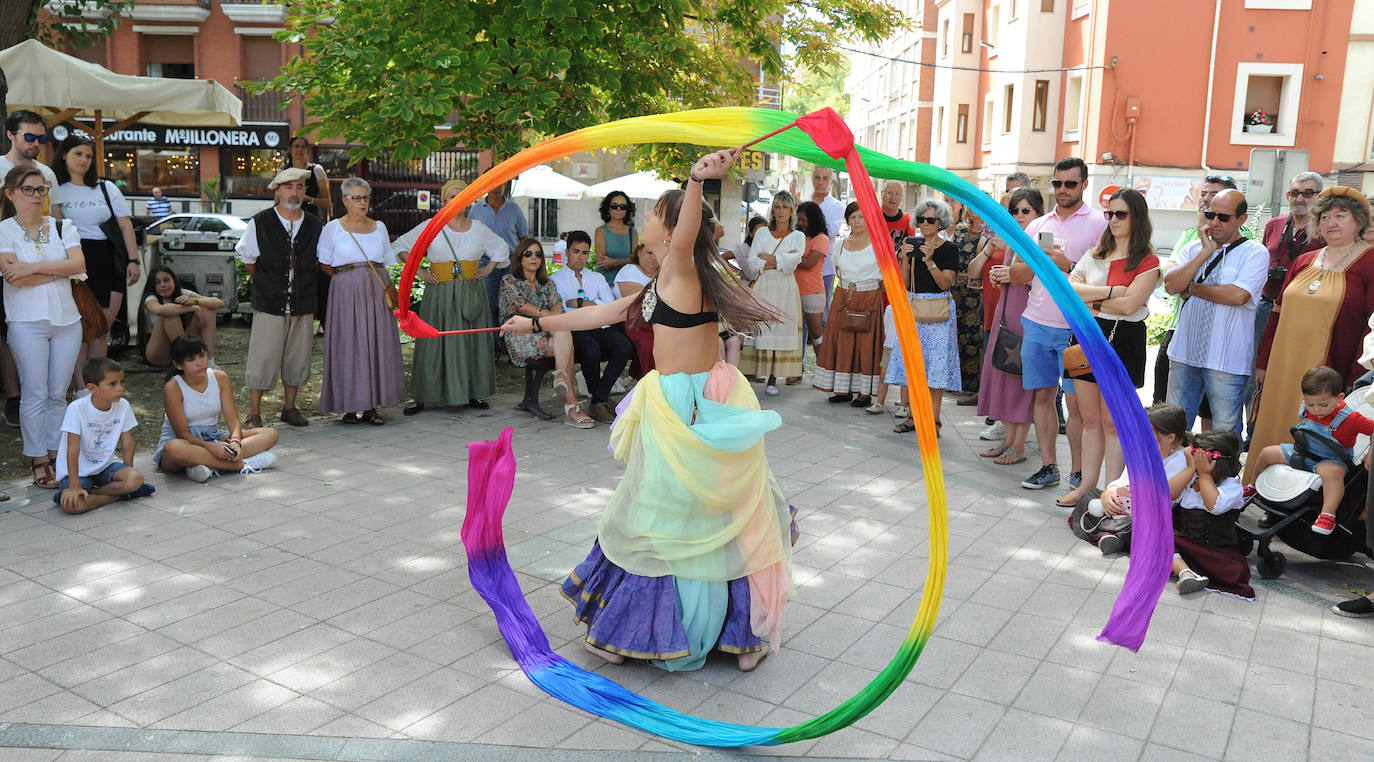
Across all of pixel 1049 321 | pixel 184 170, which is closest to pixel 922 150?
pixel 184 170

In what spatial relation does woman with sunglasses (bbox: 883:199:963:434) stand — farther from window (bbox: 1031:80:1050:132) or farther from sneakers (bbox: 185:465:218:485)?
window (bbox: 1031:80:1050:132)

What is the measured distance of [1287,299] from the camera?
241 inches

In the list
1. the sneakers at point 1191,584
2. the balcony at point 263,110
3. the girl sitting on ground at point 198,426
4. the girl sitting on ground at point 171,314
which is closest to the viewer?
the sneakers at point 1191,584

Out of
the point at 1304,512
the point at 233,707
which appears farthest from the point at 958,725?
the point at 1304,512

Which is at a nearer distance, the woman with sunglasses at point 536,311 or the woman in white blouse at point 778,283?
the woman with sunglasses at point 536,311

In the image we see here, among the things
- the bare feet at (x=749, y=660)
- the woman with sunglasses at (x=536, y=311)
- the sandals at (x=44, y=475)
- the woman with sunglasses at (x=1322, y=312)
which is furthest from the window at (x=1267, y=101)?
the sandals at (x=44, y=475)

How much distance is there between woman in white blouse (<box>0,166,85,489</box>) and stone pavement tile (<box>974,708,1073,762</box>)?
18.5ft

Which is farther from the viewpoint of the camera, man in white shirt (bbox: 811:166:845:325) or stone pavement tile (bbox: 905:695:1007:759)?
man in white shirt (bbox: 811:166:845:325)

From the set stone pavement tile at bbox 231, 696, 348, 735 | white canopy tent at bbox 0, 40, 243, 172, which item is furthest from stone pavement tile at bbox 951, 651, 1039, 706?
white canopy tent at bbox 0, 40, 243, 172

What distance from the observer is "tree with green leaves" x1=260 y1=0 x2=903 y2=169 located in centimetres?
815

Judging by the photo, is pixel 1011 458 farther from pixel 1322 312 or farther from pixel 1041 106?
pixel 1041 106

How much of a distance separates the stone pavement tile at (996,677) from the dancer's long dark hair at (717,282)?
1.57 metres

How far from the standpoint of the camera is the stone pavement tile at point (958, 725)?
11.8 ft

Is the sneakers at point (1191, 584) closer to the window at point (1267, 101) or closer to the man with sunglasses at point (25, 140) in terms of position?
the man with sunglasses at point (25, 140)
